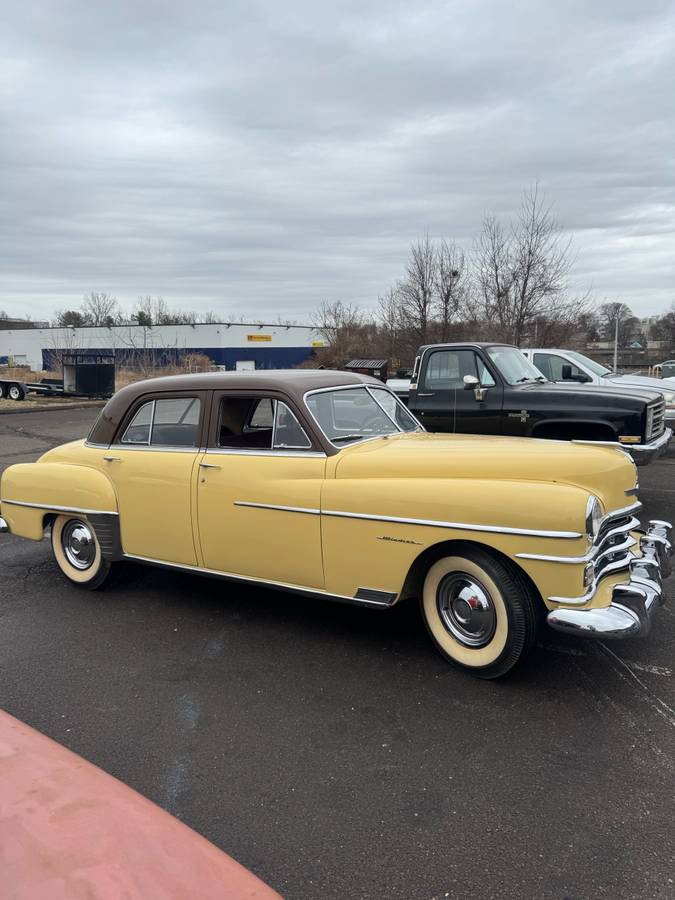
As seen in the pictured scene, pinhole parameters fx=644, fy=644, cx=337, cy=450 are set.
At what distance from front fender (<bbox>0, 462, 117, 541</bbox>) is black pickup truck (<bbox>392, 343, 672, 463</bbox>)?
4.20 metres

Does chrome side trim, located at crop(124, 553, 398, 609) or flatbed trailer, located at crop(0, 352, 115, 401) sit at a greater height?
flatbed trailer, located at crop(0, 352, 115, 401)

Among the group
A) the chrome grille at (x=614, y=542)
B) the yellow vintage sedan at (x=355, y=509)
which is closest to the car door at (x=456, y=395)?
the yellow vintage sedan at (x=355, y=509)

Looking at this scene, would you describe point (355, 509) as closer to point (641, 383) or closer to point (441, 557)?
point (441, 557)

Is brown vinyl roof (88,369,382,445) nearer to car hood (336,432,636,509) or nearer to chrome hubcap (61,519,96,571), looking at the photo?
car hood (336,432,636,509)

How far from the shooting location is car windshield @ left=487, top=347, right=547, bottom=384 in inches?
309

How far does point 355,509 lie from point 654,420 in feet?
16.2

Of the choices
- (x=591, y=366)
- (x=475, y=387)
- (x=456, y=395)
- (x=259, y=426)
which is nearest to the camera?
(x=259, y=426)

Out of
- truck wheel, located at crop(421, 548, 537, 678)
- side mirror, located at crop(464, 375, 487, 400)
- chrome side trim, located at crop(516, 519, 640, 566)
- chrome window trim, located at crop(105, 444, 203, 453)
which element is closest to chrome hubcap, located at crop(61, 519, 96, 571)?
chrome window trim, located at crop(105, 444, 203, 453)

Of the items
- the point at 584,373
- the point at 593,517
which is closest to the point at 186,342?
the point at 584,373

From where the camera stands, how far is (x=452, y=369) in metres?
8.19

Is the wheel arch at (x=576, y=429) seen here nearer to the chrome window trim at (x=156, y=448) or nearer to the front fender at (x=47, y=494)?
the chrome window trim at (x=156, y=448)

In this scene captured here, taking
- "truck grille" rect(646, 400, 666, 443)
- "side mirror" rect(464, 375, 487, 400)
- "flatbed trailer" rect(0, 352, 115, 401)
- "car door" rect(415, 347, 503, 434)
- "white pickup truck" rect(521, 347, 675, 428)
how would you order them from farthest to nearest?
"flatbed trailer" rect(0, 352, 115, 401), "white pickup truck" rect(521, 347, 675, 428), "car door" rect(415, 347, 503, 434), "side mirror" rect(464, 375, 487, 400), "truck grille" rect(646, 400, 666, 443)

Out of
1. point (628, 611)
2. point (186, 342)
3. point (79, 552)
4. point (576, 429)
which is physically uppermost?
point (186, 342)

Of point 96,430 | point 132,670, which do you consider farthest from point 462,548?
point 96,430
